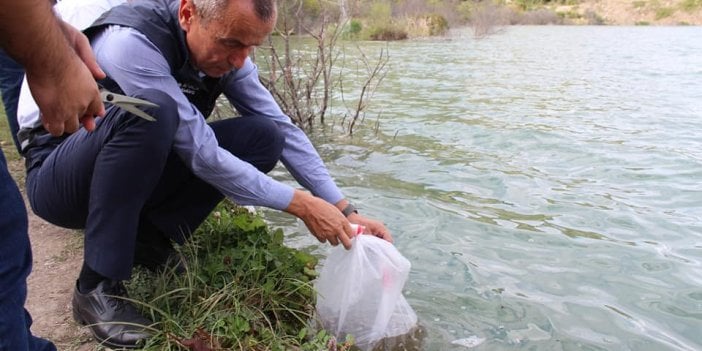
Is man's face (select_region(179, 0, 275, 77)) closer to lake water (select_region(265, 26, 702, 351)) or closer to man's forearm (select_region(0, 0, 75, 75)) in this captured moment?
man's forearm (select_region(0, 0, 75, 75))

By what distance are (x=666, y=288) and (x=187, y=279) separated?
8.50ft

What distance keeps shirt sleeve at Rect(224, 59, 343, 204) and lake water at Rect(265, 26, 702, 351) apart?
81cm

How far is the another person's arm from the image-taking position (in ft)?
3.53

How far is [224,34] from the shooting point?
218cm

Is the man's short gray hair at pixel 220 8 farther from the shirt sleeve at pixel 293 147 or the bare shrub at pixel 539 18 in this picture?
the bare shrub at pixel 539 18

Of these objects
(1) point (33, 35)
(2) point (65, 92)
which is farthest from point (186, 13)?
(1) point (33, 35)

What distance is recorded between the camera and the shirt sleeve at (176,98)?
7.13ft

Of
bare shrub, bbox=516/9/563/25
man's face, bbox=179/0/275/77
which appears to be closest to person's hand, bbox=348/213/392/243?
man's face, bbox=179/0/275/77

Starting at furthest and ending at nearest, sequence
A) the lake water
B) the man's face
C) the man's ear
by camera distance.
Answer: the lake water → the man's ear → the man's face

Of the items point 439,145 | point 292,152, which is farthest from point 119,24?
point 439,145

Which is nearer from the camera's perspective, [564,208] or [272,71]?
[564,208]

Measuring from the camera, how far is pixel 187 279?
96.9 inches

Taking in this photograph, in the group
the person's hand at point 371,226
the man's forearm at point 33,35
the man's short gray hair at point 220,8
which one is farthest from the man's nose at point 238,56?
the man's forearm at point 33,35

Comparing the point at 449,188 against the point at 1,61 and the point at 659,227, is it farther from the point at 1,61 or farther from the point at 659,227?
the point at 1,61
